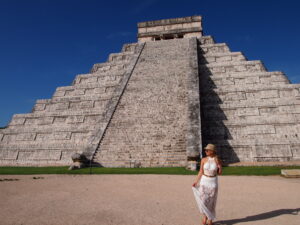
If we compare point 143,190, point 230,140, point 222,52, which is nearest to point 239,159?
point 230,140

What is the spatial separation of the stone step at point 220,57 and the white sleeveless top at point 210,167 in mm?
17044

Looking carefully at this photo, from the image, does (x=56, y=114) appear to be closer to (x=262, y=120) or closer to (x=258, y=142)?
(x=258, y=142)

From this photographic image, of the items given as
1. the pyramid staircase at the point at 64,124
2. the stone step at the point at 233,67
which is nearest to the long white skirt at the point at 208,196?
the pyramid staircase at the point at 64,124

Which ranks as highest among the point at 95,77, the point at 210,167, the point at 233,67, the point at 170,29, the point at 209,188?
the point at 170,29

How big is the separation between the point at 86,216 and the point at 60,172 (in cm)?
627

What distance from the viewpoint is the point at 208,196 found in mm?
3799

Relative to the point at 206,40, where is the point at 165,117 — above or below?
below

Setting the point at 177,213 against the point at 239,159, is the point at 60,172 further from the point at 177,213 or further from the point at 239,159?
the point at 239,159

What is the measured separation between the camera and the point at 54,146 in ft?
45.3

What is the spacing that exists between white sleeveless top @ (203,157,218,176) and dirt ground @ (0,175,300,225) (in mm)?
853

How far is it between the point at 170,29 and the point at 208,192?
26390 mm

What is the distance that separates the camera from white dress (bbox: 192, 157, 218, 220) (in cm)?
374

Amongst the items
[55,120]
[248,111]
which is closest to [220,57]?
[248,111]

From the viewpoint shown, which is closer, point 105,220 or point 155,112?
point 105,220
